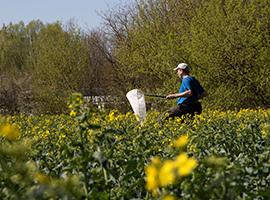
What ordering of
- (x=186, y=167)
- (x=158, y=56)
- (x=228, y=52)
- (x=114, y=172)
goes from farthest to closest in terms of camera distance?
(x=158, y=56)
(x=228, y=52)
(x=114, y=172)
(x=186, y=167)

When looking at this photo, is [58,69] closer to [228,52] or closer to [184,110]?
[228,52]

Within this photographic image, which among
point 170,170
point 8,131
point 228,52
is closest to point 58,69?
point 228,52

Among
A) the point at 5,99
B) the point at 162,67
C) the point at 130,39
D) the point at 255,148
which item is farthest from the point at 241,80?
the point at 255,148

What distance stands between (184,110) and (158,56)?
8725 millimetres

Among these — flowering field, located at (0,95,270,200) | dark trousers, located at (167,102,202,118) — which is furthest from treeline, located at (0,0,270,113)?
flowering field, located at (0,95,270,200)

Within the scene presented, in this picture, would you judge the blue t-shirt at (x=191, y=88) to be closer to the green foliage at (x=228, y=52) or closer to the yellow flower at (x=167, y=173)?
the green foliage at (x=228, y=52)

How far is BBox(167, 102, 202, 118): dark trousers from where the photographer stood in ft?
33.0

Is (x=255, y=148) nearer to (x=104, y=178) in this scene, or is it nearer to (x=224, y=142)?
(x=224, y=142)

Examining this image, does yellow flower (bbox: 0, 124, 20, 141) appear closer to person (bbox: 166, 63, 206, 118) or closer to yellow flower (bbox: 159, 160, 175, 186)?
yellow flower (bbox: 159, 160, 175, 186)

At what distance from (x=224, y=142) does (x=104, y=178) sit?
2717 mm

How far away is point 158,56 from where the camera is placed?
18.8 meters

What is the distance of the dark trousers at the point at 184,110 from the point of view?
10047 mm

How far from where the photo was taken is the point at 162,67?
19.0 m

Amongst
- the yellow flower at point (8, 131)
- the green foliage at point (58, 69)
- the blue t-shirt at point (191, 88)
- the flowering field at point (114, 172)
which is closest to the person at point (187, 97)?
the blue t-shirt at point (191, 88)
